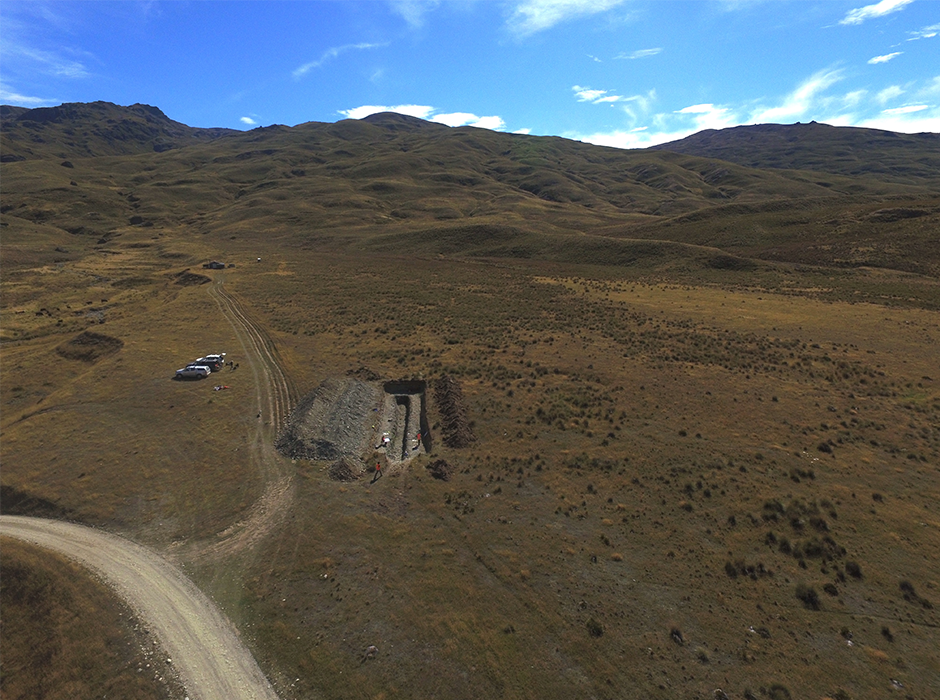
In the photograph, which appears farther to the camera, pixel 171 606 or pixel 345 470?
pixel 345 470

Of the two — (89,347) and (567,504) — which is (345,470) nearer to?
(567,504)

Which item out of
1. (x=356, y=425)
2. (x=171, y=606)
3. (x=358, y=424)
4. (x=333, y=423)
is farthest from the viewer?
(x=358, y=424)

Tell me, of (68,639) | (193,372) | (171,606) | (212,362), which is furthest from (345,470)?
(212,362)

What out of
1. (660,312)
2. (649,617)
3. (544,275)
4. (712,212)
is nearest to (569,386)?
(649,617)

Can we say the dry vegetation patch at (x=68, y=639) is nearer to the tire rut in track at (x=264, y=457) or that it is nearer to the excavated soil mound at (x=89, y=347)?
the tire rut in track at (x=264, y=457)

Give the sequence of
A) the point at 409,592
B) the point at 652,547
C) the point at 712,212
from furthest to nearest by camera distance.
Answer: the point at 712,212, the point at 652,547, the point at 409,592

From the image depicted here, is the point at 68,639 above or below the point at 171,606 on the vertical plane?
below

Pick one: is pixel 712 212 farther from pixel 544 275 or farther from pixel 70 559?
pixel 70 559

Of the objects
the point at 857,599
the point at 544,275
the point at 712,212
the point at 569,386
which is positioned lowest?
the point at 857,599

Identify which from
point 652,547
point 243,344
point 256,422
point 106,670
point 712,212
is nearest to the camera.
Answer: point 106,670
